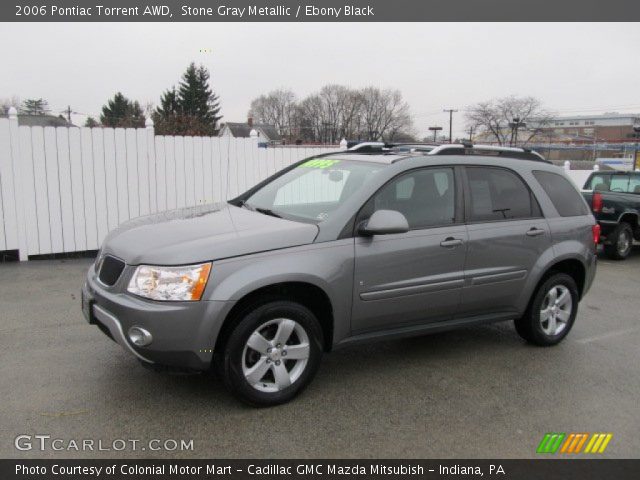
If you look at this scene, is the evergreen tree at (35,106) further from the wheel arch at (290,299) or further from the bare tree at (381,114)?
the wheel arch at (290,299)

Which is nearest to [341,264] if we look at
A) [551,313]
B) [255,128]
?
[551,313]

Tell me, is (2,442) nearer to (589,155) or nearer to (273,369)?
(273,369)

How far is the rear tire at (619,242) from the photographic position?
10633mm

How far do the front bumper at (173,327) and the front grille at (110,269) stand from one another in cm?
22

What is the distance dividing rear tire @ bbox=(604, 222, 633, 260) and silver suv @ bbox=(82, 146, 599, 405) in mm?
5911

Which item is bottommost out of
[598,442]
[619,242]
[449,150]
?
[598,442]

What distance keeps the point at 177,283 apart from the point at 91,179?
5.92 meters

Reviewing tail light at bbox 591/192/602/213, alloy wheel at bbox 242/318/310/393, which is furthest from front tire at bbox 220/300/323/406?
tail light at bbox 591/192/602/213

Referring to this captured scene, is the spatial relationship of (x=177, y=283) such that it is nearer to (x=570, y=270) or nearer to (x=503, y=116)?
(x=570, y=270)

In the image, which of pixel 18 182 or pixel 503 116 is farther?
pixel 503 116

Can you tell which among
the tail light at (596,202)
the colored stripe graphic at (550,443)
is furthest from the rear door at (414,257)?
the tail light at (596,202)

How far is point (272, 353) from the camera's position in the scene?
371 centimetres

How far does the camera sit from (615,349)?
208 inches
